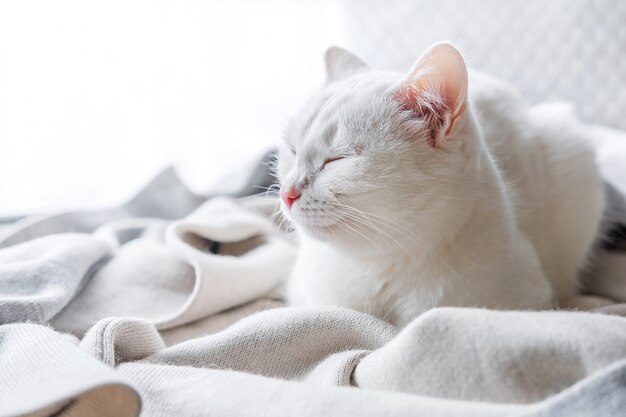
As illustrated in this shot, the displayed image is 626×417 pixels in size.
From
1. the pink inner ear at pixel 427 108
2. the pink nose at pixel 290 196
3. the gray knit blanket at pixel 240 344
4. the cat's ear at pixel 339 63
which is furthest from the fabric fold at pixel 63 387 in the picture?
the cat's ear at pixel 339 63

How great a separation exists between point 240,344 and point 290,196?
19cm

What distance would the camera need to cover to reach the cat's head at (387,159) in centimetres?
73

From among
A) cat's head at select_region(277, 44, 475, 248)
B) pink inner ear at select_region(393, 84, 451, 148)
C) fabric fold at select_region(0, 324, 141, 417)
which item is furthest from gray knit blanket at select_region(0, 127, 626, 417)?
pink inner ear at select_region(393, 84, 451, 148)

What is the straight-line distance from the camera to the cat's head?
735 mm

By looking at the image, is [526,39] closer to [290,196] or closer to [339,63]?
[339,63]

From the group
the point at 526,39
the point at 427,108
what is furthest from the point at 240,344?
the point at 526,39

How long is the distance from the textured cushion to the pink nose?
720 mm

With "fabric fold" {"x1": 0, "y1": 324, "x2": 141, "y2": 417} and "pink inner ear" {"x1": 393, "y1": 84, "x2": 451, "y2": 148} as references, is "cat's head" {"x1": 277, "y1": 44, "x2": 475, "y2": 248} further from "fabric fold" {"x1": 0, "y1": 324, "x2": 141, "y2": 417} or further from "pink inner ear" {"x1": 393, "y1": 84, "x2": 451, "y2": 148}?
"fabric fold" {"x1": 0, "y1": 324, "x2": 141, "y2": 417}

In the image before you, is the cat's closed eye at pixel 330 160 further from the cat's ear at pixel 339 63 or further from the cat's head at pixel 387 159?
the cat's ear at pixel 339 63

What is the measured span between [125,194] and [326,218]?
28.4 inches

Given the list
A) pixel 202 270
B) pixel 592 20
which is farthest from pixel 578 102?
pixel 202 270

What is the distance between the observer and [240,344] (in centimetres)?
73

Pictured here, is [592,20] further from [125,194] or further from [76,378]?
[76,378]

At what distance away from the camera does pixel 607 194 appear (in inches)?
45.6
